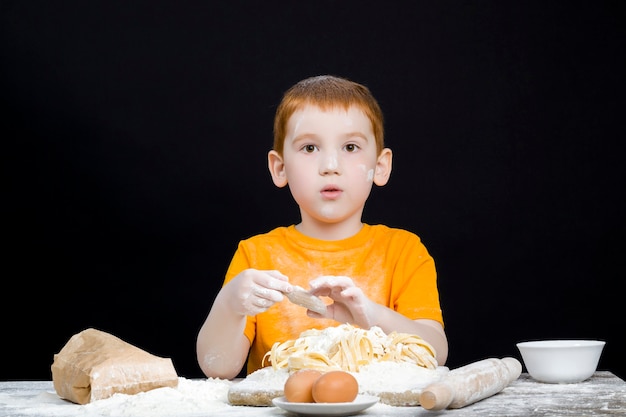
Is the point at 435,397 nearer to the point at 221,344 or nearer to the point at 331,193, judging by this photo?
the point at 221,344

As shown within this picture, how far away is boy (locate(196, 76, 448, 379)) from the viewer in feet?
8.91

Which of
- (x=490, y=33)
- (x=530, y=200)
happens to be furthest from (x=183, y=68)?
(x=530, y=200)

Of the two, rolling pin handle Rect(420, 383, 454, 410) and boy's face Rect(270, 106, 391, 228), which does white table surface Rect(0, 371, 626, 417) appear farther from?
boy's face Rect(270, 106, 391, 228)

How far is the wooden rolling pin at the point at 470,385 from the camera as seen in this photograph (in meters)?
1.84

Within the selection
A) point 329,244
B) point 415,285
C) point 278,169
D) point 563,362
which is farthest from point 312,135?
point 563,362

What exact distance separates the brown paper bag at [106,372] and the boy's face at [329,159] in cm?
78

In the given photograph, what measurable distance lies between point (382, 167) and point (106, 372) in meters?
1.19

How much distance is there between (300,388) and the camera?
1913 millimetres

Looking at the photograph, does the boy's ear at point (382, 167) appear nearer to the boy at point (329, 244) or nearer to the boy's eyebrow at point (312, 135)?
the boy at point (329, 244)

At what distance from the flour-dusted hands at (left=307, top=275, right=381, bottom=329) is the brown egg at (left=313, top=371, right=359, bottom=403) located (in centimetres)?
54

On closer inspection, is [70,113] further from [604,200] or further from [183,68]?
[604,200]

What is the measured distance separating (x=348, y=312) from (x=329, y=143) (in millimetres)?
507

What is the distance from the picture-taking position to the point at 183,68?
4.26 metres

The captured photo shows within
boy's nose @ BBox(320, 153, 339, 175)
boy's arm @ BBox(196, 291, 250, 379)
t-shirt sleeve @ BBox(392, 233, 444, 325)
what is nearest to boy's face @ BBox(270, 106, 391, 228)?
boy's nose @ BBox(320, 153, 339, 175)
